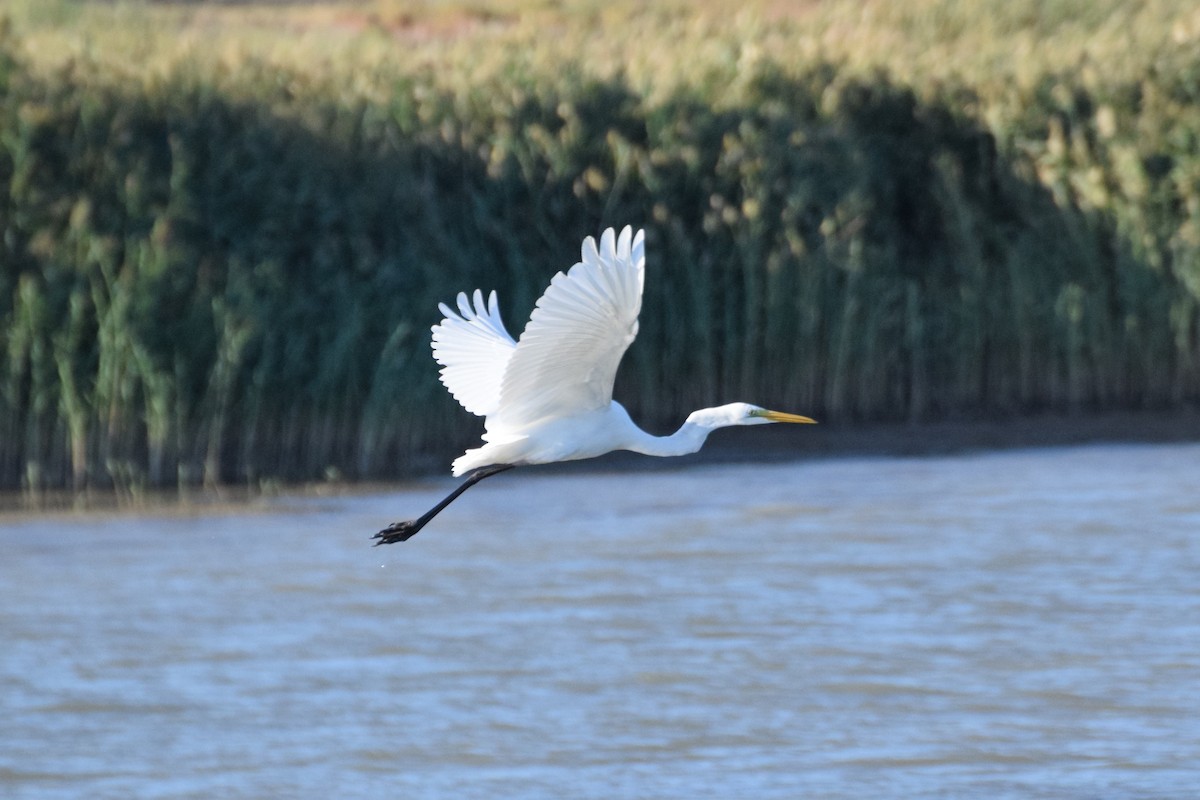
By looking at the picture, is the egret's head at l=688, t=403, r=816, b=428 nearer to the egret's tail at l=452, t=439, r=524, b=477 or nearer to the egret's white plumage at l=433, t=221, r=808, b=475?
the egret's white plumage at l=433, t=221, r=808, b=475

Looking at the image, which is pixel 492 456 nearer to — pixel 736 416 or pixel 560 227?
pixel 736 416

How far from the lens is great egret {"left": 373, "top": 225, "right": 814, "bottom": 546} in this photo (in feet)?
18.6

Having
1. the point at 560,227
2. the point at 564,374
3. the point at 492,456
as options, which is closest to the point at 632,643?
the point at 492,456

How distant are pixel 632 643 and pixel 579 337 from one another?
3710 millimetres

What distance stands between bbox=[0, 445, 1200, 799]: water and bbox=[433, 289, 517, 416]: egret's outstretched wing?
56.4 inches

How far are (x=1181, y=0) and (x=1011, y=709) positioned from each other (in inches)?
→ 522

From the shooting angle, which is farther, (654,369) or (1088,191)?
(1088,191)

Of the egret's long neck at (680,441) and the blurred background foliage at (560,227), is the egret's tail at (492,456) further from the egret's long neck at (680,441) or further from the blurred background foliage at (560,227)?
the blurred background foliage at (560,227)

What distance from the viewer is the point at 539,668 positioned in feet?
29.5

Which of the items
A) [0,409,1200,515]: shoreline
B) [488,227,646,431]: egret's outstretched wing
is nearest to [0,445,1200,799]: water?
[0,409,1200,515]: shoreline

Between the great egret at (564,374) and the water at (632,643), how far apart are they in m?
1.36

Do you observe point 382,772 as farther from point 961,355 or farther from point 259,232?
point 961,355

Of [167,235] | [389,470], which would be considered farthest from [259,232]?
[389,470]

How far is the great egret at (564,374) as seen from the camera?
5.67m
